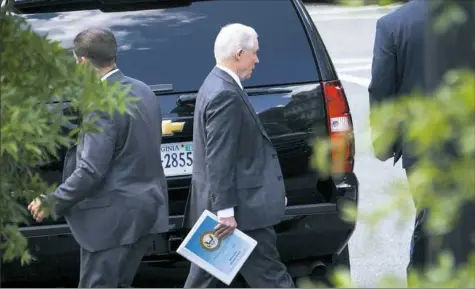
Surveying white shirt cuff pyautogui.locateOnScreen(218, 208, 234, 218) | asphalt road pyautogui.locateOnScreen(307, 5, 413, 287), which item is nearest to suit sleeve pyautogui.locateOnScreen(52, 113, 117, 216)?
white shirt cuff pyautogui.locateOnScreen(218, 208, 234, 218)

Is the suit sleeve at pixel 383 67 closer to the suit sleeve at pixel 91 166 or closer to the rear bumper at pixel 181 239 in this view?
the rear bumper at pixel 181 239

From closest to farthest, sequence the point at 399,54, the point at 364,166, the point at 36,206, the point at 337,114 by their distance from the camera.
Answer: the point at 36,206 < the point at 399,54 < the point at 337,114 < the point at 364,166

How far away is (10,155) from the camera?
313 centimetres

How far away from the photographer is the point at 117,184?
4.98 meters

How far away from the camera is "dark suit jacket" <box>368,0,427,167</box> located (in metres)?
5.50

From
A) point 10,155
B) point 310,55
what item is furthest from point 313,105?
point 10,155

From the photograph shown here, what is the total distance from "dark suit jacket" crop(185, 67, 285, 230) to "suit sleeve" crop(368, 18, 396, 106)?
2.39 ft

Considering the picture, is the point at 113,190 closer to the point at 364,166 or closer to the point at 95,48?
the point at 95,48

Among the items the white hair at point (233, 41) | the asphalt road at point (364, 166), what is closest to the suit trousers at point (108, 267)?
the white hair at point (233, 41)

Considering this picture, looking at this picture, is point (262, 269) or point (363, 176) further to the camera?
point (363, 176)

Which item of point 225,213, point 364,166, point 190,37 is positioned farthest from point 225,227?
point 364,166

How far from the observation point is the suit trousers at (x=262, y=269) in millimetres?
5320

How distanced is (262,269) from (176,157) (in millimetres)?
854

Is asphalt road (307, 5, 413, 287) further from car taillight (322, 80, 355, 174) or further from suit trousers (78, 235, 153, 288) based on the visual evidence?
suit trousers (78, 235, 153, 288)
